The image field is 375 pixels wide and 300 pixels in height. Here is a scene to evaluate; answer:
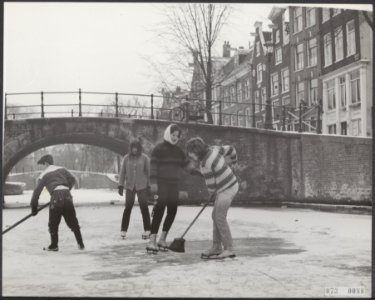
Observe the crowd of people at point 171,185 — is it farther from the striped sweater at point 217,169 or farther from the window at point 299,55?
the window at point 299,55

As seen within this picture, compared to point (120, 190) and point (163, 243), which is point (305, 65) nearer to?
point (120, 190)

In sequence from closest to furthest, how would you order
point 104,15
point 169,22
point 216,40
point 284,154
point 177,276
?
point 177,276 < point 104,15 < point 169,22 < point 216,40 < point 284,154

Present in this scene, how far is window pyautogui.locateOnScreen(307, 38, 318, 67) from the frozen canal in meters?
2.88

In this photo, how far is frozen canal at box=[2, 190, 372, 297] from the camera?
4.21m

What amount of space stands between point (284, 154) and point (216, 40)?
4.08 m

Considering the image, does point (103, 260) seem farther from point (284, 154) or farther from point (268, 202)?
point (284, 154)

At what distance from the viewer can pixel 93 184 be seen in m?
6.56

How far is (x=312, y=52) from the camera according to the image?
8.67 m

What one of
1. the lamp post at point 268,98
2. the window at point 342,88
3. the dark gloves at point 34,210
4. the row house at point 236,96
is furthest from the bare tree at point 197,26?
the window at point 342,88

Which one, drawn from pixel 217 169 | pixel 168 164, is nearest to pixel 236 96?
pixel 168 164

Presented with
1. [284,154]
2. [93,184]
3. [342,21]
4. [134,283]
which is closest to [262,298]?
[134,283]

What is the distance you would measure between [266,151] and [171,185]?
5658 mm

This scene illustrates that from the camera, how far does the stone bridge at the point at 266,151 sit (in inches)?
346

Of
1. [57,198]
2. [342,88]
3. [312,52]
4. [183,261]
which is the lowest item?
[183,261]
